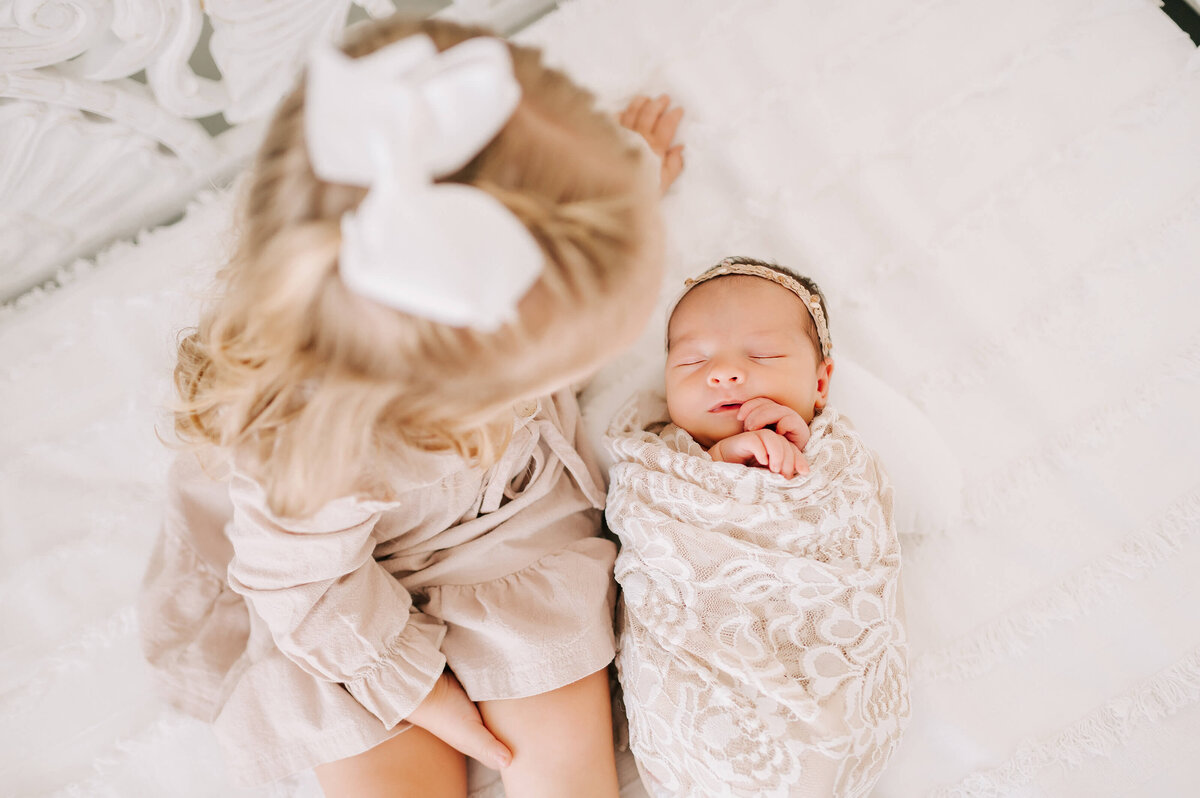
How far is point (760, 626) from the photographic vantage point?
36.4 inches

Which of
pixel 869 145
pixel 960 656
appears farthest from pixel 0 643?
pixel 869 145

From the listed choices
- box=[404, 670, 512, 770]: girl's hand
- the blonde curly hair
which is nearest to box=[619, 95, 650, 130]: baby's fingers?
the blonde curly hair

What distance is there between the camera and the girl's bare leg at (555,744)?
0.93 metres

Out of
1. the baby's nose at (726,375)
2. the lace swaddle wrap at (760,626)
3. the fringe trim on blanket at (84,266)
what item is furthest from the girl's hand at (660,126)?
the fringe trim on blanket at (84,266)

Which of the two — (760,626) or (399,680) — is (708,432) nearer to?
(760,626)

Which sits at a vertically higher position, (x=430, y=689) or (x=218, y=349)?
(x=218, y=349)

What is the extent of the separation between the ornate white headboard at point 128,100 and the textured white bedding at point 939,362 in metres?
0.07

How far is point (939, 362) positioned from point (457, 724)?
87cm

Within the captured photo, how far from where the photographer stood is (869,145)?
1230 mm

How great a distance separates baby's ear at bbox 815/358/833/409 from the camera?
1.07 meters

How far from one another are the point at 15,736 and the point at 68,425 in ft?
1.42

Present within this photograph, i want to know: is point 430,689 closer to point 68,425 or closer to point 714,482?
point 714,482

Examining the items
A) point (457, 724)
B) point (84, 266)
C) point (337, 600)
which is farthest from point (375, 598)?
point (84, 266)

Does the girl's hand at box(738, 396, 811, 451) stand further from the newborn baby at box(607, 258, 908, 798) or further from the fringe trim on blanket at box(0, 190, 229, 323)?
the fringe trim on blanket at box(0, 190, 229, 323)
